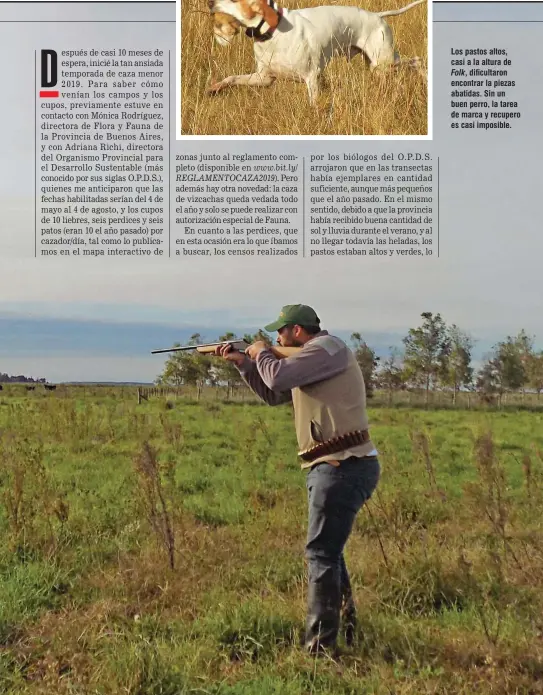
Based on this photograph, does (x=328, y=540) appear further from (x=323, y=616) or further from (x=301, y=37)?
(x=301, y=37)

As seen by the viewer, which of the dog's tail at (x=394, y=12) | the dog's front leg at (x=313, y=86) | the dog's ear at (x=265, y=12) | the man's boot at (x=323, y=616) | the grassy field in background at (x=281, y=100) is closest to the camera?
the man's boot at (x=323, y=616)

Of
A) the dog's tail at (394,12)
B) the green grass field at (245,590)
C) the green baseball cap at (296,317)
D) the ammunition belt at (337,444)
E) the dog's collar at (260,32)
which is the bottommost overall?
the green grass field at (245,590)

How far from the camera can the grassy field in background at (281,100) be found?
5.54 meters

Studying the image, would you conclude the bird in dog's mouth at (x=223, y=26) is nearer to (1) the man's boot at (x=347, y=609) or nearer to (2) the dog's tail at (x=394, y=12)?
(2) the dog's tail at (x=394, y=12)

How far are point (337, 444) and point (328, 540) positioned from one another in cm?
49

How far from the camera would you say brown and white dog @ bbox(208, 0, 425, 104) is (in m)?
5.91

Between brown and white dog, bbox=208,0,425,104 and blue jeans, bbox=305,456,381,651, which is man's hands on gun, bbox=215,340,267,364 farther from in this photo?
brown and white dog, bbox=208,0,425,104

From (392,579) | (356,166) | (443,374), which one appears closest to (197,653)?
(392,579)

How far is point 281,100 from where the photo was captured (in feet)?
18.8

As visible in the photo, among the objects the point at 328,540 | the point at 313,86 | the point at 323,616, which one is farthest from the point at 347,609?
the point at 313,86

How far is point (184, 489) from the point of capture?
7.39m

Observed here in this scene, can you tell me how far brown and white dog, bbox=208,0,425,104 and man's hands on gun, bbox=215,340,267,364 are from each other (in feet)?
9.53

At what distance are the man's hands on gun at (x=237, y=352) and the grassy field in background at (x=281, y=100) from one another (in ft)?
8.06

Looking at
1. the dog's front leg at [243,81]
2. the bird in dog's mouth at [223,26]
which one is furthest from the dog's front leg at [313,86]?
the bird in dog's mouth at [223,26]
